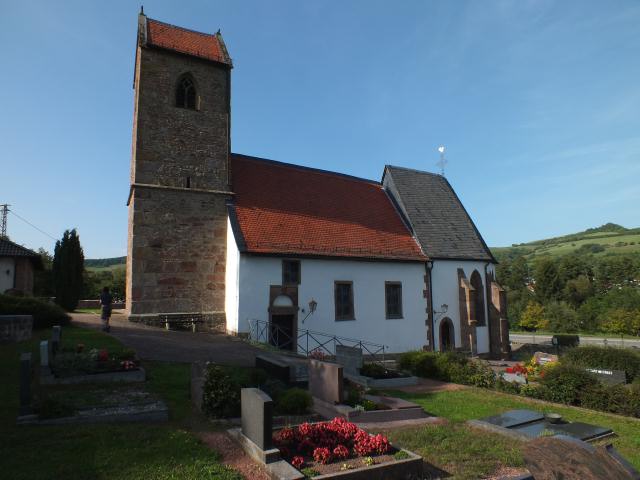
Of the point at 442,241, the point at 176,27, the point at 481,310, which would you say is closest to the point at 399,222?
the point at 442,241

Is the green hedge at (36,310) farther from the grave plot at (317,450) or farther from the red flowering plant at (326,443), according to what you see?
the red flowering plant at (326,443)

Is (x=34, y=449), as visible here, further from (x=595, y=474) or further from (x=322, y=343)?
(x=322, y=343)

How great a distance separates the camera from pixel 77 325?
57.0 ft

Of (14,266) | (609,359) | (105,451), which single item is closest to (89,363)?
(105,451)

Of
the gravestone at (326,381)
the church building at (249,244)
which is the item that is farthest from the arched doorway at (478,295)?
the gravestone at (326,381)

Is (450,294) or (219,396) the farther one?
(450,294)

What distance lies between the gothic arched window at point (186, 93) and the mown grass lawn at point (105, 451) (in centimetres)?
1558

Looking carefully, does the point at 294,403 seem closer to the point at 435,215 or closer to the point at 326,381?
the point at 326,381

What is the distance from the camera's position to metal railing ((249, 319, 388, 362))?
59.7ft

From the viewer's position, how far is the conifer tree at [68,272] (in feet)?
82.0

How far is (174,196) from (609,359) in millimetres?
18180

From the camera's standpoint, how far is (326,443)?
6.23 metres

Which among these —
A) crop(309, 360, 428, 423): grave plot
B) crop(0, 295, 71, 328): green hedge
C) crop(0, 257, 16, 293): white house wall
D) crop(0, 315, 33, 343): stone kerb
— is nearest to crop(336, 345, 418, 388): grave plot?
crop(309, 360, 428, 423): grave plot

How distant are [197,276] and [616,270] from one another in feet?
234
